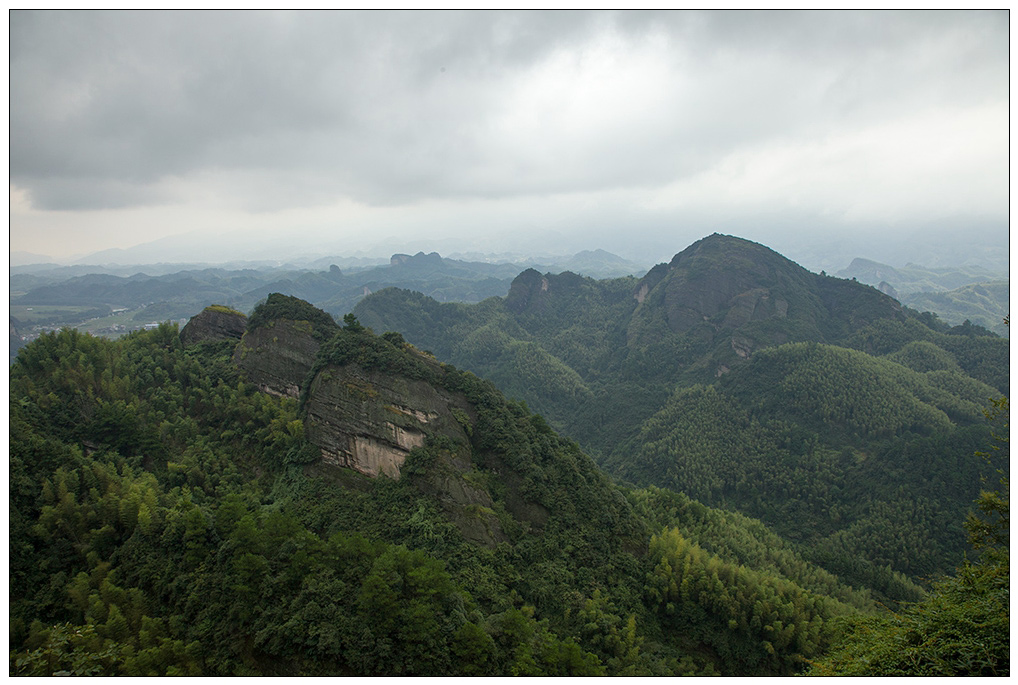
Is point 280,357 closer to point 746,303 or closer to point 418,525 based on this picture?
point 418,525

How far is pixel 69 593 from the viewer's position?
14891mm

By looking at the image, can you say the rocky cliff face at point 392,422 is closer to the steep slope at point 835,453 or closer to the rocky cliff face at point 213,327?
the rocky cliff face at point 213,327

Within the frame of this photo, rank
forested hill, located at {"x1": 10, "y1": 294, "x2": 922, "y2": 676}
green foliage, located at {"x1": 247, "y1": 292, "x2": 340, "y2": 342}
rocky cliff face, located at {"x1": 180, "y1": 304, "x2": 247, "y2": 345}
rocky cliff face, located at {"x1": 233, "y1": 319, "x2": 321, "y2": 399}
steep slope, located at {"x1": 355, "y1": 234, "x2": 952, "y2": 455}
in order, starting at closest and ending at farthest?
forested hill, located at {"x1": 10, "y1": 294, "x2": 922, "y2": 676} → rocky cliff face, located at {"x1": 233, "y1": 319, "x2": 321, "y2": 399} → green foliage, located at {"x1": 247, "y1": 292, "x2": 340, "y2": 342} → rocky cliff face, located at {"x1": 180, "y1": 304, "x2": 247, "y2": 345} → steep slope, located at {"x1": 355, "y1": 234, "x2": 952, "y2": 455}

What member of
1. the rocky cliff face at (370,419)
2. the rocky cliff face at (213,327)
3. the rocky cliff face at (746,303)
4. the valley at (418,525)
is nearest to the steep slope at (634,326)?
the rocky cliff face at (746,303)

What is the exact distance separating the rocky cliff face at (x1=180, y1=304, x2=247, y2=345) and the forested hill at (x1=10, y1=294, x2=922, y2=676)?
1.18 m

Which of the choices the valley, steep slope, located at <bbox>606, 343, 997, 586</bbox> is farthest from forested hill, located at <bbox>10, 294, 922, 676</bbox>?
steep slope, located at <bbox>606, 343, 997, 586</bbox>

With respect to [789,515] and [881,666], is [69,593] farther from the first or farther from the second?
[789,515]

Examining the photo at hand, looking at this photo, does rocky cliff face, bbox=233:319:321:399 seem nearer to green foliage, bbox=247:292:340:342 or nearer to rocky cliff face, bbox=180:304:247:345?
green foliage, bbox=247:292:340:342

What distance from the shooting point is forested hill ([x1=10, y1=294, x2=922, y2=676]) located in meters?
14.0

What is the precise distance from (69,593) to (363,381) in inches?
541

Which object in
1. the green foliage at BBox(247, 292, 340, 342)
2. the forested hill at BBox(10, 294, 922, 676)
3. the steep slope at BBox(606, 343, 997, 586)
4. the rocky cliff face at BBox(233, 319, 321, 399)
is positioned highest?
the green foliage at BBox(247, 292, 340, 342)

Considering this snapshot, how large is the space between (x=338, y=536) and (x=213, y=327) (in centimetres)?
2667

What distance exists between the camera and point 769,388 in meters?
62.3

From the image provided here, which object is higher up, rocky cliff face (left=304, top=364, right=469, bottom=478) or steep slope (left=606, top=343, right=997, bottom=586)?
rocky cliff face (left=304, top=364, right=469, bottom=478)
